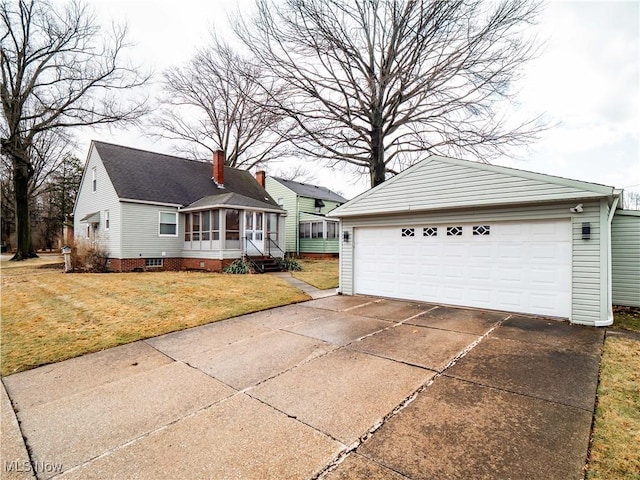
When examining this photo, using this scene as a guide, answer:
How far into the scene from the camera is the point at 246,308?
750 cm

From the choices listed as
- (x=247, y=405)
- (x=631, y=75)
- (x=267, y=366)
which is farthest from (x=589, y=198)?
(x=247, y=405)

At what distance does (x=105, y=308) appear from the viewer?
24.3 feet

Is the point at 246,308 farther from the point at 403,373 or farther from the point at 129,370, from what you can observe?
the point at 403,373

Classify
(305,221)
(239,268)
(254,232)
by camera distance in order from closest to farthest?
1. (239,268)
2. (254,232)
3. (305,221)

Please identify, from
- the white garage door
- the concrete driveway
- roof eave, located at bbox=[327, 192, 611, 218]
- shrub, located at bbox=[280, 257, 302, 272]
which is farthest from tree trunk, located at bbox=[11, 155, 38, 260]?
the white garage door

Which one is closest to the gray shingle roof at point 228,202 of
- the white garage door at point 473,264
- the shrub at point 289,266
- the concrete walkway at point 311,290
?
the shrub at point 289,266

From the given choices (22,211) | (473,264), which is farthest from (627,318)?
(22,211)

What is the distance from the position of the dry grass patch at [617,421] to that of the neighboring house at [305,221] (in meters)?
18.8

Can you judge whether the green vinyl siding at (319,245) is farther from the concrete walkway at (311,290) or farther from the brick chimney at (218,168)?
the concrete walkway at (311,290)

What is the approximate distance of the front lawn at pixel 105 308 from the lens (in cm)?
518

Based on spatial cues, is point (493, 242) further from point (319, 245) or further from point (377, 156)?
point (319, 245)

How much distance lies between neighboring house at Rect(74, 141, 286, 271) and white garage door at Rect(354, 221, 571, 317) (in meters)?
7.97

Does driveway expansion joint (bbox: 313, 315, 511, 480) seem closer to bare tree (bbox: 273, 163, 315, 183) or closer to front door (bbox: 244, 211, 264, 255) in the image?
front door (bbox: 244, 211, 264, 255)

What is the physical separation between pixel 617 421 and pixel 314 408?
276 cm
